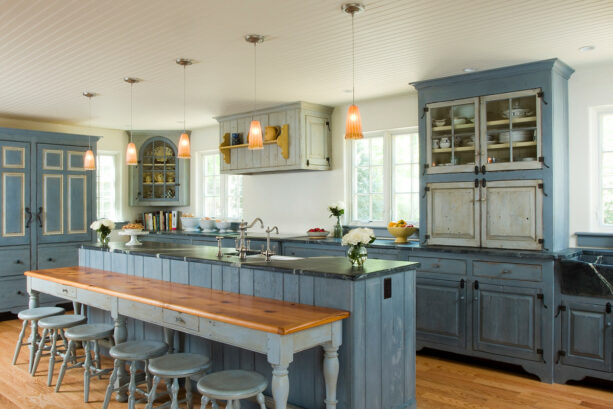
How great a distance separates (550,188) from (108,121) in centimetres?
587

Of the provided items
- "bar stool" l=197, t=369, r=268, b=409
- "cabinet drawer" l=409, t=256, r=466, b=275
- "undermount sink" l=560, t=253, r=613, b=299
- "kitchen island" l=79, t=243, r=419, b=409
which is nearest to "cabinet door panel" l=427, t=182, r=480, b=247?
"cabinet drawer" l=409, t=256, r=466, b=275

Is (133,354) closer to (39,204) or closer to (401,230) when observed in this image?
(401,230)

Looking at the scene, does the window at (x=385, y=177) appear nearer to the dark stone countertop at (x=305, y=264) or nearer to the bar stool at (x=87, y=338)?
the dark stone countertop at (x=305, y=264)

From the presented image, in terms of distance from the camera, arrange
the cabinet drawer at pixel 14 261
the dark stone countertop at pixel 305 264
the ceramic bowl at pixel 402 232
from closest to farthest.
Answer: the dark stone countertop at pixel 305 264 → the ceramic bowl at pixel 402 232 → the cabinet drawer at pixel 14 261

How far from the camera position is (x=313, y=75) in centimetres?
468

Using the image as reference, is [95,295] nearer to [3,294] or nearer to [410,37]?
[410,37]

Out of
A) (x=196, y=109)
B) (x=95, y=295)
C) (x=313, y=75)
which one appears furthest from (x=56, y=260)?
(x=313, y=75)

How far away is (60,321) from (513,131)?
13.6 ft

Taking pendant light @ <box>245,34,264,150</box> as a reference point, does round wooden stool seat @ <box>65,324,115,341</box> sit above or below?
below

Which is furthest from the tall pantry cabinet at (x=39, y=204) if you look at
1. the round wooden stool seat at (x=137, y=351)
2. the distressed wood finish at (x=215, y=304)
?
the round wooden stool seat at (x=137, y=351)

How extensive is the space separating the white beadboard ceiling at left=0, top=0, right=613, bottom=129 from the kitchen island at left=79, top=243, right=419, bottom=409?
1.62 metres

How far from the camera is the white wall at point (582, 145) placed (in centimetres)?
434

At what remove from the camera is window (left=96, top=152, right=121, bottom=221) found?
775 centimetres

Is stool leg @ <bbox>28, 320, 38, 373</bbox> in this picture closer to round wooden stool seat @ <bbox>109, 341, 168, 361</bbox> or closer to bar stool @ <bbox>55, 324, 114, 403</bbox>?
bar stool @ <bbox>55, 324, 114, 403</bbox>
